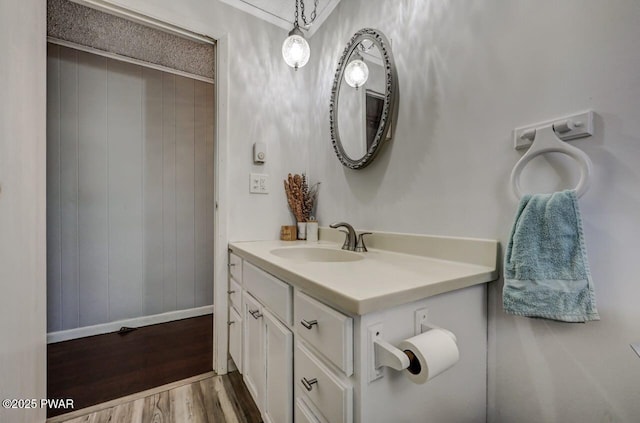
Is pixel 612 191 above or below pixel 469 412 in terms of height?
above

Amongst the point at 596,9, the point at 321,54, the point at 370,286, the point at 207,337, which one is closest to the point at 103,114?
the point at 321,54

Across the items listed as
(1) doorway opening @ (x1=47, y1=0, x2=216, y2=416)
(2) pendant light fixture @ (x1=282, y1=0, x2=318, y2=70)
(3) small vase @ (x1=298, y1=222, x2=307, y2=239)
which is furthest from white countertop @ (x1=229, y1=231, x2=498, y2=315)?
(1) doorway opening @ (x1=47, y1=0, x2=216, y2=416)

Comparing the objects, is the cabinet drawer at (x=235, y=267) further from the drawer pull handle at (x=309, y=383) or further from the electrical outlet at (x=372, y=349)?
the electrical outlet at (x=372, y=349)

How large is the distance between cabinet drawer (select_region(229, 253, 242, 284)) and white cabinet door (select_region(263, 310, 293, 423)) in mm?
426

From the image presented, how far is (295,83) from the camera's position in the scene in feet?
6.18

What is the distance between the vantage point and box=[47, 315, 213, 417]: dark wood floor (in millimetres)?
1447

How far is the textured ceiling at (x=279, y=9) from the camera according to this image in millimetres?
1653

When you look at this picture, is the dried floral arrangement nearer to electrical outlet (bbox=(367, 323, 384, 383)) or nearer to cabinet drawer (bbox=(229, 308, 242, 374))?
cabinet drawer (bbox=(229, 308, 242, 374))

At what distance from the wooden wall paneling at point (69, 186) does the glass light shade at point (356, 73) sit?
6.92 ft

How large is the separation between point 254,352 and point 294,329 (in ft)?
1.48

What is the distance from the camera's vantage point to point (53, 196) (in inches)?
77.6

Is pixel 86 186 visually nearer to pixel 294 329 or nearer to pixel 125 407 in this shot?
pixel 125 407

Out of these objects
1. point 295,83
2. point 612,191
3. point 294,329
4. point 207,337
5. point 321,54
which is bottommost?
point 207,337

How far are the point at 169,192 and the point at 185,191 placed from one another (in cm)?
13
